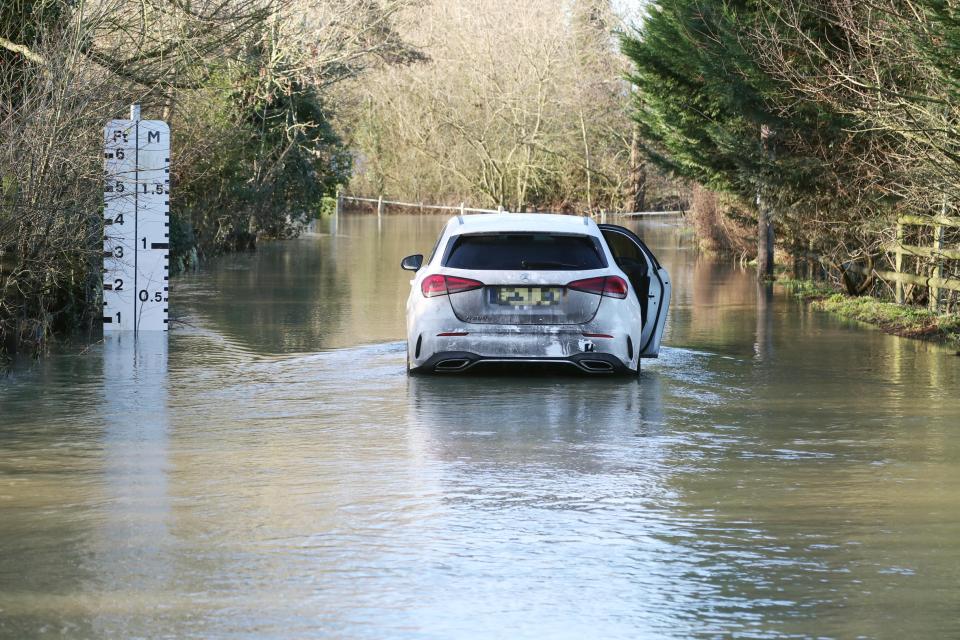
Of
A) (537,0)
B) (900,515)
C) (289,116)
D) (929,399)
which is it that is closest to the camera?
(900,515)

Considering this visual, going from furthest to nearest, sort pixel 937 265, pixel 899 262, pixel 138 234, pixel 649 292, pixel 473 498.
→ 1. pixel 899 262
2. pixel 937 265
3. pixel 138 234
4. pixel 649 292
5. pixel 473 498

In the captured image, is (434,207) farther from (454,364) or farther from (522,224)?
(454,364)

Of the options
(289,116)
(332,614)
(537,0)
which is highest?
(537,0)

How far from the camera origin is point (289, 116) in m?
39.5

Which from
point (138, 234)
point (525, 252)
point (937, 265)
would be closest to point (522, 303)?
point (525, 252)

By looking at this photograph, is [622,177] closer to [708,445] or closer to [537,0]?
[537,0]

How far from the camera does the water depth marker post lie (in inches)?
736

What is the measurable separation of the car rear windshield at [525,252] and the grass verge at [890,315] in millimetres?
5750

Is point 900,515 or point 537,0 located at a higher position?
point 537,0

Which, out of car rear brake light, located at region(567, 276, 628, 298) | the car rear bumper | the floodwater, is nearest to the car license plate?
car rear brake light, located at region(567, 276, 628, 298)

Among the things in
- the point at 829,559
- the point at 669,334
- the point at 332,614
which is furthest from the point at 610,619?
the point at 669,334

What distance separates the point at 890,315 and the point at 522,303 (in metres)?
9.19

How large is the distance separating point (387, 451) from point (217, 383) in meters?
4.13

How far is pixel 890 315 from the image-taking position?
2128cm
